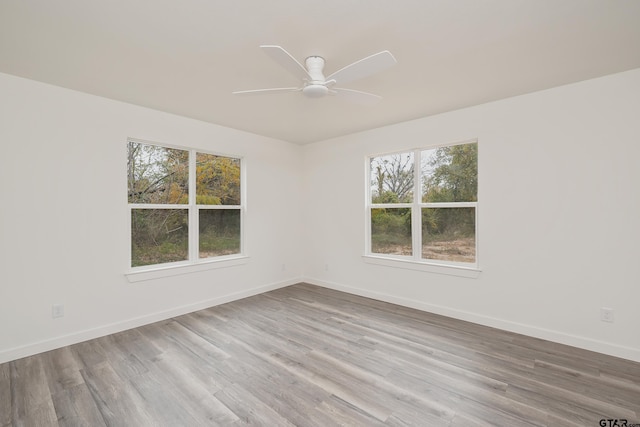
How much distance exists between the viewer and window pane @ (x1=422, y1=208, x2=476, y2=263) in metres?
3.62

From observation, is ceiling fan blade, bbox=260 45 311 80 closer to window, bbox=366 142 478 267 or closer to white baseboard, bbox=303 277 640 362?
window, bbox=366 142 478 267

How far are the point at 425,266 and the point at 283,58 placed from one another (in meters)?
3.09

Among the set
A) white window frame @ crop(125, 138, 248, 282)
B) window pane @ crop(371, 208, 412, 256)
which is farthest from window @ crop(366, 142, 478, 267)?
white window frame @ crop(125, 138, 248, 282)

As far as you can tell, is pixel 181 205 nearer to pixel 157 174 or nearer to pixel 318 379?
pixel 157 174

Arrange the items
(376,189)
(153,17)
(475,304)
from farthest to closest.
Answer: (376,189) < (475,304) < (153,17)

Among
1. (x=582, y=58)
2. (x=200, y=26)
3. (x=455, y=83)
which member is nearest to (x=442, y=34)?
(x=455, y=83)

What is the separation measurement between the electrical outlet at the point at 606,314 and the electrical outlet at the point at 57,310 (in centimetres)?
514

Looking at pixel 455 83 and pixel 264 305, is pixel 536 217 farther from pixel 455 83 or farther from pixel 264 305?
pixel 264 305

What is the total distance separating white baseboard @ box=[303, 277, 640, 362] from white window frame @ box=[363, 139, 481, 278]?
46 centimetres

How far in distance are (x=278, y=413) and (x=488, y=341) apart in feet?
7.29

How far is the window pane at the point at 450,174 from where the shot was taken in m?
3.60

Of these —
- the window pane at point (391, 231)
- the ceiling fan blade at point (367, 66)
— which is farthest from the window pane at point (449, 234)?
the ceiling fan blade at point (367, 66)

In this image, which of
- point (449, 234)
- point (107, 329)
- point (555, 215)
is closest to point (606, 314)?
A: point (555, 215)

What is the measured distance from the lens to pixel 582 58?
237 centimetres
